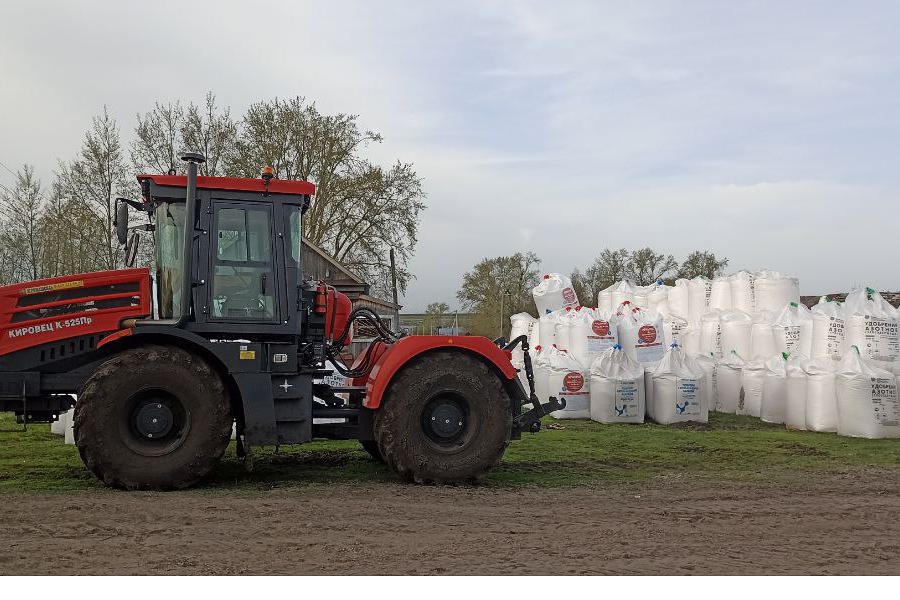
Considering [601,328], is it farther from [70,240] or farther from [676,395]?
[70,240]

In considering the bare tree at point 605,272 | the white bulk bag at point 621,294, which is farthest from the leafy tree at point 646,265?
the white bulk bag at point 621,294

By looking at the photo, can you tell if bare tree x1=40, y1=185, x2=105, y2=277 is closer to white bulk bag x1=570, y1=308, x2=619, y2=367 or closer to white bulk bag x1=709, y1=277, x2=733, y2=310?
white bulk bag x1=570, y1=308, x2=619, y2=367

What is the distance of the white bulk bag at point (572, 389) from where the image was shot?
11.2 m

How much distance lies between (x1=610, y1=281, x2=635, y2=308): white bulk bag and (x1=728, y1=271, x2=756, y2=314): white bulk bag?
1.77m

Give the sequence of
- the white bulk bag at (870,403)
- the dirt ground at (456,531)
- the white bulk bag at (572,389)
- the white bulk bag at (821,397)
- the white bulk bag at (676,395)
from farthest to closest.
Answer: the white bulk bag at (572,389) < the white bulk bag at (676,395) < the white bulk bag at (821,397) < the white bulk bag at (870,403) < the dirt ground at (456,531)

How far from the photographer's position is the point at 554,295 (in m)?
14.2

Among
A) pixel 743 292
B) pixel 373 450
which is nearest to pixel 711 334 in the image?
pixel 743 292

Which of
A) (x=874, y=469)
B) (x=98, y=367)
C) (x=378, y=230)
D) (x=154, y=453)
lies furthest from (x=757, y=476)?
(x=378, y=230)

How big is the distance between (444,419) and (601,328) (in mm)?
5936

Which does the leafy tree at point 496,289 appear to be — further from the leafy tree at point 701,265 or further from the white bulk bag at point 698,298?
the white bulk bag at point 698,298

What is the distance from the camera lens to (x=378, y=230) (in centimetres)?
2628

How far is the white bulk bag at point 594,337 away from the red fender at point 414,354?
5.30 m

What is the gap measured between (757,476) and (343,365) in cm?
384

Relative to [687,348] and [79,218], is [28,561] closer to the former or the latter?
[687,348]
